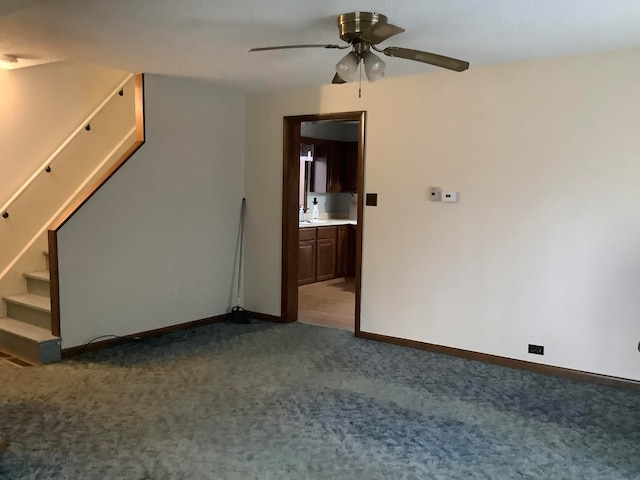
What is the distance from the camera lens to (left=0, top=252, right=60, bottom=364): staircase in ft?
13.1

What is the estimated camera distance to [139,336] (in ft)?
15.2

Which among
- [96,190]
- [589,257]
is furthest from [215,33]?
[589,257]

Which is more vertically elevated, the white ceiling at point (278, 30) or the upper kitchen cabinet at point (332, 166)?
the white ceiling at point (278, 30)

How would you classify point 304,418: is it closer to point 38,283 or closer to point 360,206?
point 360,206

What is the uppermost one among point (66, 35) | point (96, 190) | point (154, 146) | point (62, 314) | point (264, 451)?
point (66, 35)

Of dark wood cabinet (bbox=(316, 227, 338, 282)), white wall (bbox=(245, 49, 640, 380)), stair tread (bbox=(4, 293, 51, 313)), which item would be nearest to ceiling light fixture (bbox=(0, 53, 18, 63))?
stair tread (bbox=(4, 293, 51, 313))

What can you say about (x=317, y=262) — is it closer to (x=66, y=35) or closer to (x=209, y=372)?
(x=209, y=372)

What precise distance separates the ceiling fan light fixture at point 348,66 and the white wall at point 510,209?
61.9 inches

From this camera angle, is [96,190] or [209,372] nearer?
[209,372]

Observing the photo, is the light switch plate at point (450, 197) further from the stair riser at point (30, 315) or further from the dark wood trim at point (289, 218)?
the stair riser at point (30, 315)

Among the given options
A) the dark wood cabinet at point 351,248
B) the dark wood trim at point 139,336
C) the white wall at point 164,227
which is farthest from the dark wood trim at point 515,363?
the dark wood cabinet at point 351,248

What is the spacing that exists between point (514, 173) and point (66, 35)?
3.15 meters

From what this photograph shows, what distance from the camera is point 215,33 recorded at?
10.5 ft

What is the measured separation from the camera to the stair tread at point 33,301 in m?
4.28
